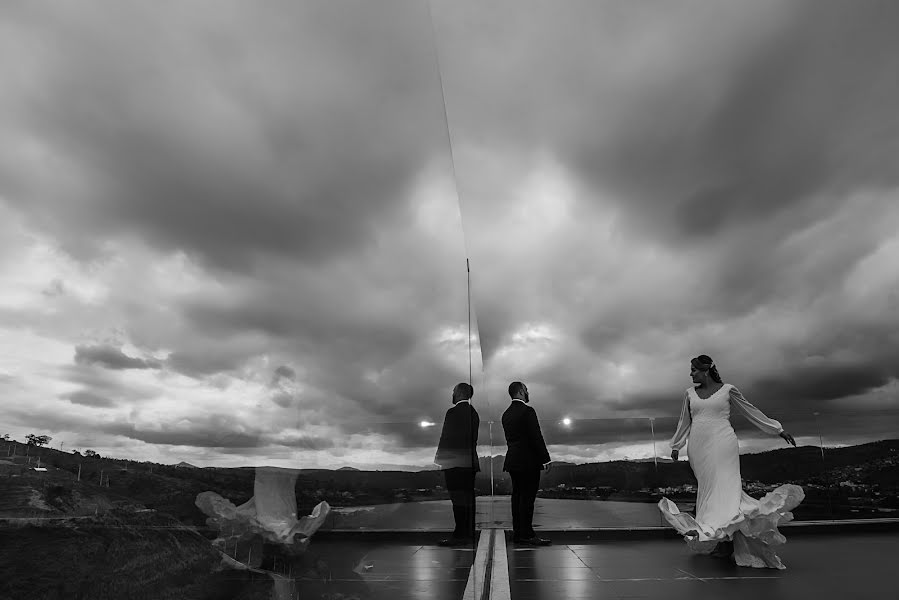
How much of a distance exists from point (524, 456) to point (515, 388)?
96cm

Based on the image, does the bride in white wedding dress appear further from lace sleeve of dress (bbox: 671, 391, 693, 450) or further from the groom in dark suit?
the groom in dark suit

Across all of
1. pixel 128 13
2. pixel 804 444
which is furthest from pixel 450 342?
pixel 804 444

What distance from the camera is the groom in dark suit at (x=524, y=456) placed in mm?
7938

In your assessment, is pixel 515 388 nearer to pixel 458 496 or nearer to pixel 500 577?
pixel 500 577

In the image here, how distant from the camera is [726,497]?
5797mm

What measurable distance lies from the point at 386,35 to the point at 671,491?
412 inches

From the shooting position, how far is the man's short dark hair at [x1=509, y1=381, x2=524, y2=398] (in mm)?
8250

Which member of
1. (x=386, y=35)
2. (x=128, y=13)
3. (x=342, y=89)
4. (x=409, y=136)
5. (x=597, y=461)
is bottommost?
(x=597, y=461)

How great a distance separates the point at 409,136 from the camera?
1049mm

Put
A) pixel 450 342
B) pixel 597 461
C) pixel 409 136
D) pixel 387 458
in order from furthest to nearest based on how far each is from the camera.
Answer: pixel 597 461 → pixel 450 342 → pixel 409 136 → pixel 387 458

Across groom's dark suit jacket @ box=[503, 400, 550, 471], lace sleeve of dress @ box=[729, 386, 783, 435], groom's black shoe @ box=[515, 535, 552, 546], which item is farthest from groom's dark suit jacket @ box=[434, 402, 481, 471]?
groom's black shoe @ box=[515, 535, 552, 546]

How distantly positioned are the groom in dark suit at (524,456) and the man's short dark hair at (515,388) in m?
0.02

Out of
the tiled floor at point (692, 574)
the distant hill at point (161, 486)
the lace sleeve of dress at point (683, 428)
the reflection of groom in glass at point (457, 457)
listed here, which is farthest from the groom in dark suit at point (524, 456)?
the distant hill at point (161, 486)

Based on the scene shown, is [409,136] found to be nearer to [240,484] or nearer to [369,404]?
[369,404]
